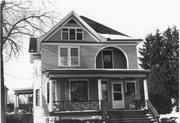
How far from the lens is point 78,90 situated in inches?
886

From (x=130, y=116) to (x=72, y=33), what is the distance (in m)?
8.66

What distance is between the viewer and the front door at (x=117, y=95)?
2305 centimetres

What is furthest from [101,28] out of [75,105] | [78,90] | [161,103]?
[161,103]

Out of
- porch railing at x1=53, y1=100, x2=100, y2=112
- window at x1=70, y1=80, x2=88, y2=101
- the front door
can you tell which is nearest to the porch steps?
porch railing at x1=53, y1=100, x2=100, y2=112

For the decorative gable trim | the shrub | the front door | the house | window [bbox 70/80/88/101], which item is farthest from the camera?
the shrub

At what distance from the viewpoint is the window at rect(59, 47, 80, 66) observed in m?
22.9

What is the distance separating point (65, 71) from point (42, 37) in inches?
157

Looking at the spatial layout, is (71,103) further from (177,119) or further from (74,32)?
(177,119)

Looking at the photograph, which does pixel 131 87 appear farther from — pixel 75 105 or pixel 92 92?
pixel 75 105

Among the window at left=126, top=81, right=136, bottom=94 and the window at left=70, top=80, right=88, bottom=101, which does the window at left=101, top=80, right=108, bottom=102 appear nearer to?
the window at left=70, top=80, right=88, bottom=101

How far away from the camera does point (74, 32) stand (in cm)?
2369

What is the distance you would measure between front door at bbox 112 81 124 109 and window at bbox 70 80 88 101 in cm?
240

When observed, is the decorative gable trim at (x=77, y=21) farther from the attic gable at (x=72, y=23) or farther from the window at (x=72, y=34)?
the window at (x=72, y=34)

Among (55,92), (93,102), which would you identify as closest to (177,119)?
(93,102)
